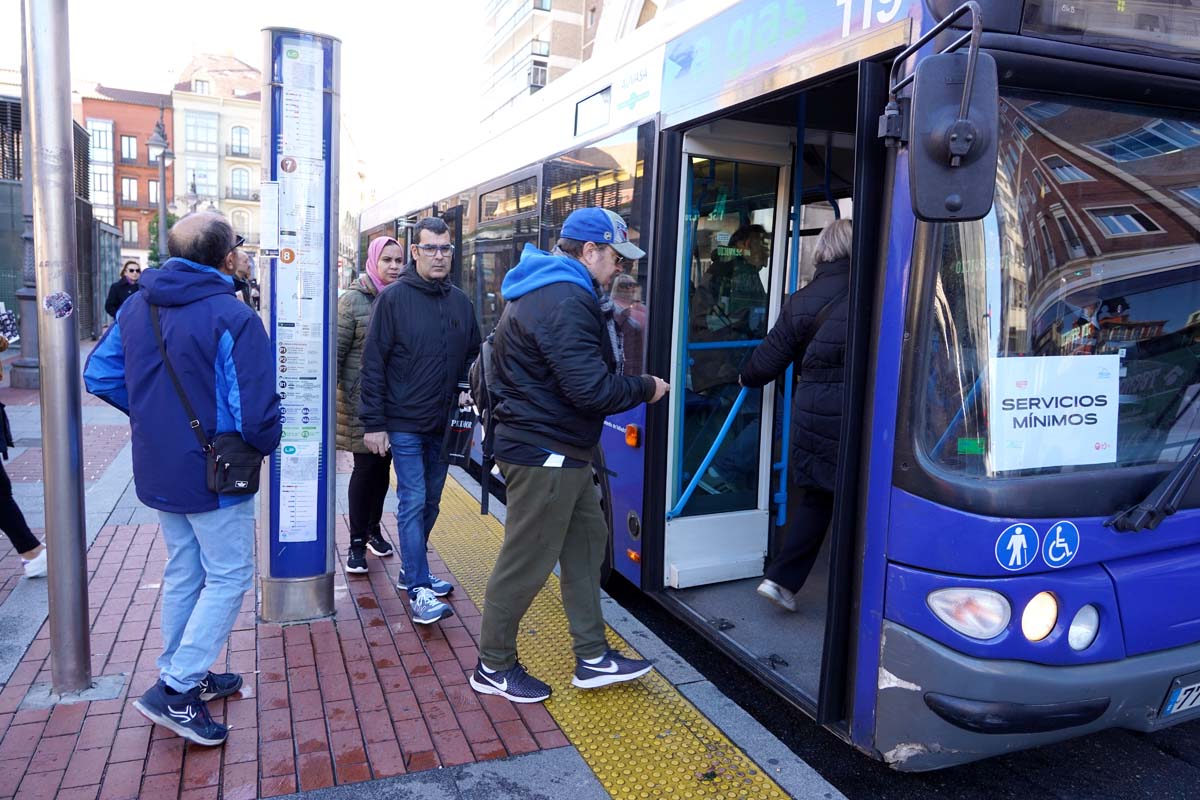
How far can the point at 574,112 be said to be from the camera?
4.98 m

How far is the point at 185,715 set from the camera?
2967mm

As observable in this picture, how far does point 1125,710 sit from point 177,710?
9.77ft

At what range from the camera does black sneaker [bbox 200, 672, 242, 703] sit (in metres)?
3.32

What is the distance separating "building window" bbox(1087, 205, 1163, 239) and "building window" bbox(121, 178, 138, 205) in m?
75.2

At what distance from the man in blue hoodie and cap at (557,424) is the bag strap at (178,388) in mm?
1005

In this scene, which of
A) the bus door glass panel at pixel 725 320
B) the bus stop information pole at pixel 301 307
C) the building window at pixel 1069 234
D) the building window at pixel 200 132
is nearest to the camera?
the building window at pixel 1069 234

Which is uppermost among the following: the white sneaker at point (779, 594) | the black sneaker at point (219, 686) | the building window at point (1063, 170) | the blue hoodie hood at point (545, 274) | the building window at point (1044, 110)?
the building window at point (1044, 110)

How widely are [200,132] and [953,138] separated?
3049 inches

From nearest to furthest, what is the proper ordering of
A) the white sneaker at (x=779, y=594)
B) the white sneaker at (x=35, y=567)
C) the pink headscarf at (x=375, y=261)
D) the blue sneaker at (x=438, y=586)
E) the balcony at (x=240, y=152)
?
the white sneaker at (x=779, y=594), the blue sneaker at (x=438, y=586), the white sneaker at (x=35, y=567), the pink headscarf at (x=375, y=261), the balcony at (x=240, y=152)

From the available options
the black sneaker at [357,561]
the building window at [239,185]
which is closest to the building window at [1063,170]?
the black sneaker at [357,561]

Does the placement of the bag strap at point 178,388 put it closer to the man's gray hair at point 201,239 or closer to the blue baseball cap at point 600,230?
the man's gray hair at point 201,239

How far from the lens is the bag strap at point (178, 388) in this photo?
9.37 ft

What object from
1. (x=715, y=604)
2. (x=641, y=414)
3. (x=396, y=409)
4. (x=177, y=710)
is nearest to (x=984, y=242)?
(x=641, y=414)

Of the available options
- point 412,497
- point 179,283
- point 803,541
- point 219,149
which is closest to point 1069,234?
point 803,541
